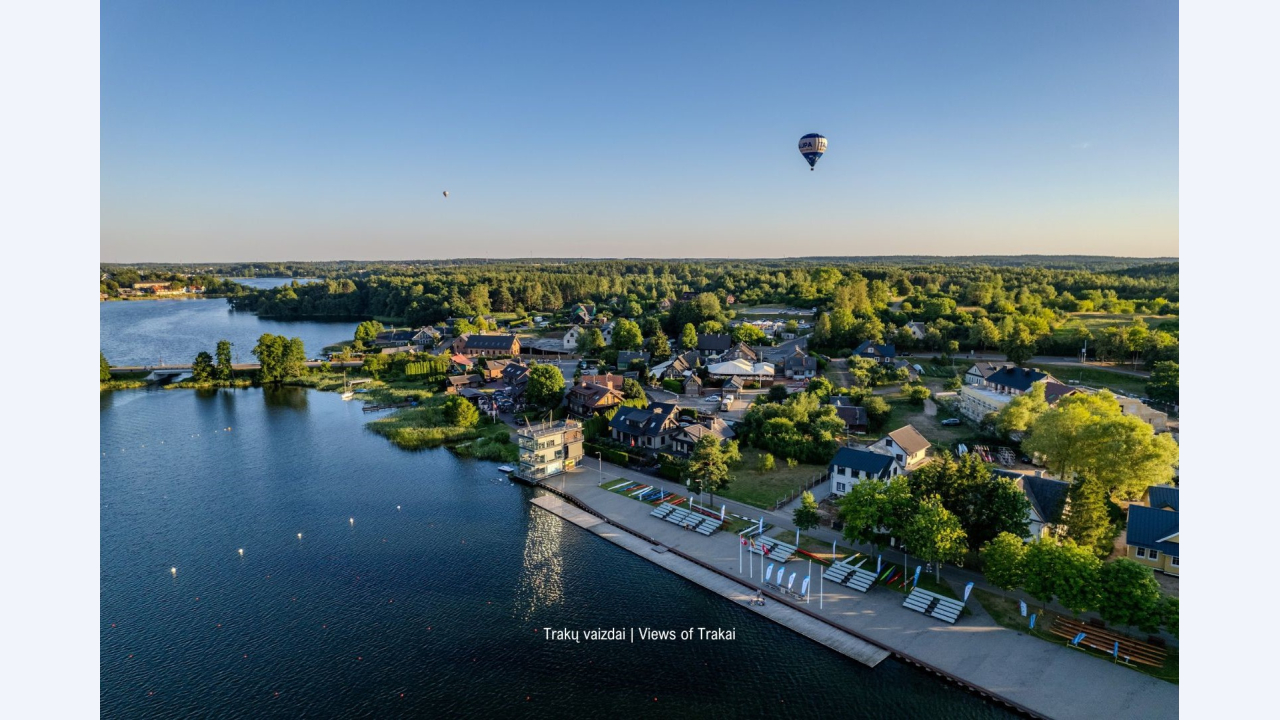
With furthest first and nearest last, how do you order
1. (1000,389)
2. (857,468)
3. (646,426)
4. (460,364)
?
(460,364)
(1000,389)
(646,426)
(857,468)

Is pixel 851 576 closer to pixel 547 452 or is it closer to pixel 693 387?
pixel 547 452

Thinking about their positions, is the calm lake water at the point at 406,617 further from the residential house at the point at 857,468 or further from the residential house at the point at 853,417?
the residential house at the point at 853,417

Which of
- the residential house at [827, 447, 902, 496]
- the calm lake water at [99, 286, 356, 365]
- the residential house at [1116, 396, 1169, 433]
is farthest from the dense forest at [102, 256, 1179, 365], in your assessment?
the residential house at [827, 447, 902, 496]

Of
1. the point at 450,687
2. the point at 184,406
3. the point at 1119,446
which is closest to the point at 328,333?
the point at 184,406

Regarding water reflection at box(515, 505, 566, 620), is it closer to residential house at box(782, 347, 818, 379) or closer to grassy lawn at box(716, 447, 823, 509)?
grassy lawn at box(716, 447, 823, 509)

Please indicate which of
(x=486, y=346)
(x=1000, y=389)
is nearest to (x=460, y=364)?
(x=486, y=346)

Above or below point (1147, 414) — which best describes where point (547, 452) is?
below
